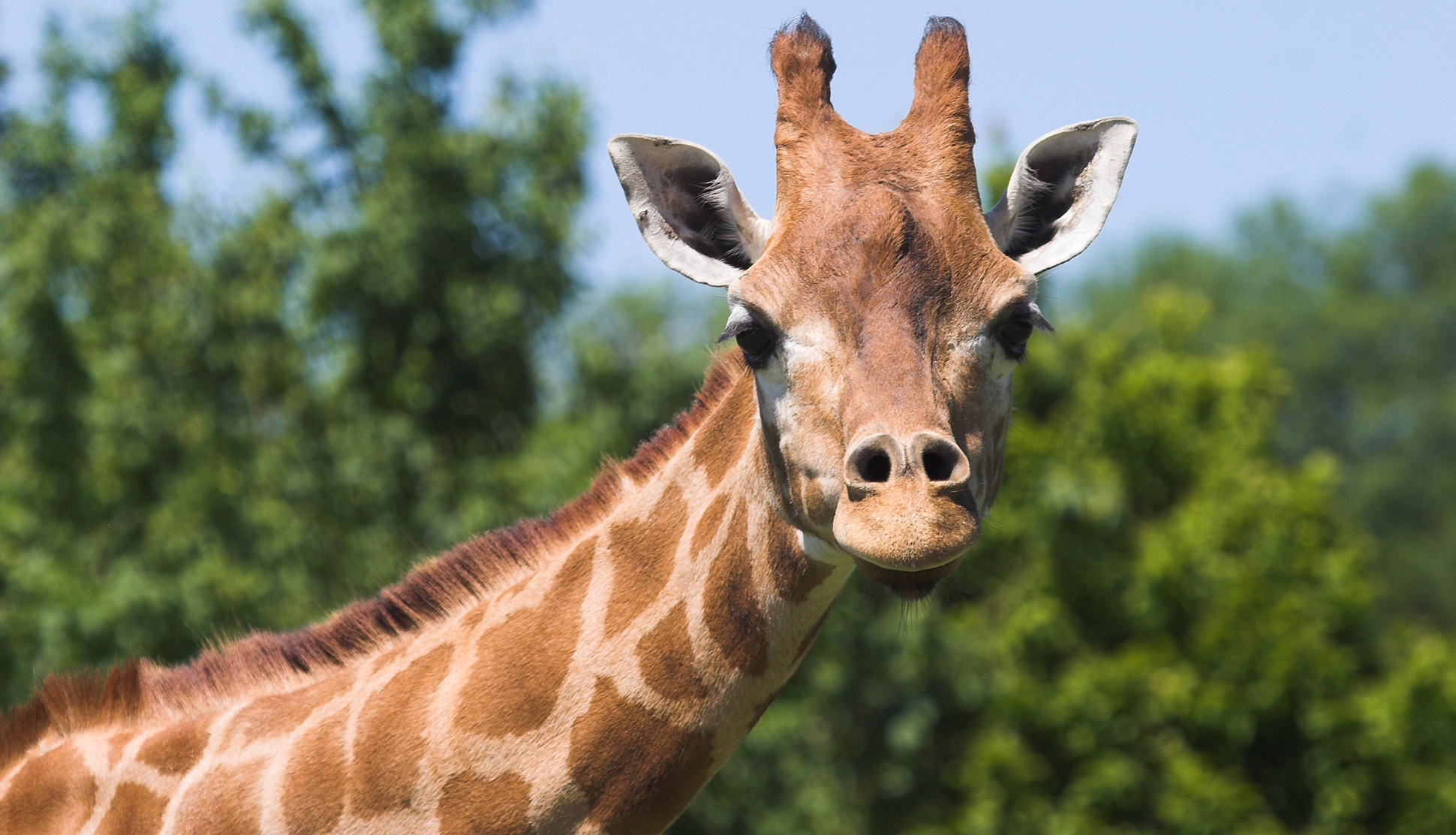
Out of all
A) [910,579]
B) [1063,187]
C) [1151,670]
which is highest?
[1063,187]

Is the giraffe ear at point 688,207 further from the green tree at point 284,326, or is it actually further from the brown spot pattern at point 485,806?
the green tree at point 284,326

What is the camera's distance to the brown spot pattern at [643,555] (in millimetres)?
4625

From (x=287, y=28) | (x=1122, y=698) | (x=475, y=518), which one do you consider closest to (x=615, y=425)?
(x=475, y=518)

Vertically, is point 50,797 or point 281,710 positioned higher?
point 281,710

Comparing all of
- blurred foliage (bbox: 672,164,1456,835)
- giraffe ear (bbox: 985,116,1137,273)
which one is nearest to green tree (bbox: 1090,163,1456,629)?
blurred foliage (bbox: 672,164,1456,835)

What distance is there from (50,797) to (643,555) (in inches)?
88.3

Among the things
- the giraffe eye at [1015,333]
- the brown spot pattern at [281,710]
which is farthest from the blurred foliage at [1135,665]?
the giraffe eye at [1015,333]

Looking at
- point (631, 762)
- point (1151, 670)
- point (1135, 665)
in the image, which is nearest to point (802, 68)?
point (631, 762)

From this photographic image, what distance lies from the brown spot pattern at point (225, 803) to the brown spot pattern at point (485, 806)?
0.66 meters

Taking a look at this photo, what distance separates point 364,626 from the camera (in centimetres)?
507

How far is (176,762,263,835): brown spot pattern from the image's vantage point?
182 inches

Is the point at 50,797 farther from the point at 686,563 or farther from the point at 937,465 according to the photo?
the point at 937,465

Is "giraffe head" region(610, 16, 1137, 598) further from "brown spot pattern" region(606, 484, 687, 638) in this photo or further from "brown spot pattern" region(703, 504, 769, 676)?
"brown spot pattern" region(606, 484, 687, 638)

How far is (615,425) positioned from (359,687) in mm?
14412
